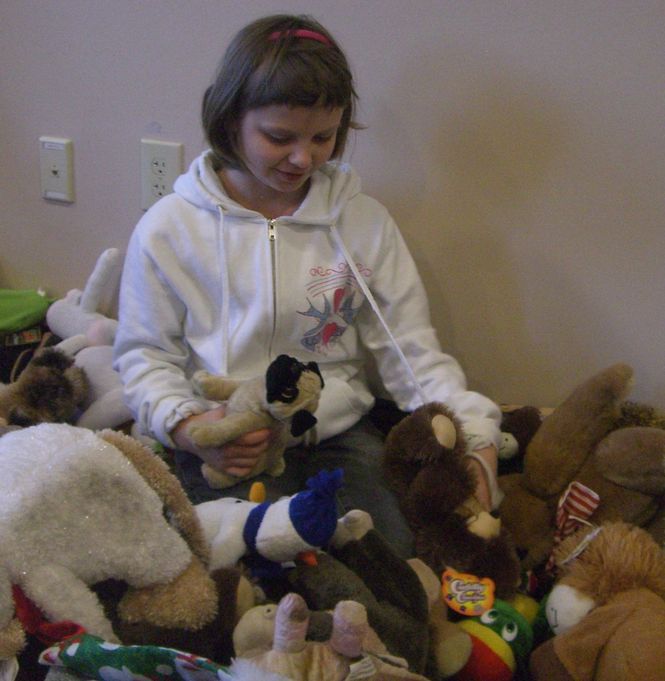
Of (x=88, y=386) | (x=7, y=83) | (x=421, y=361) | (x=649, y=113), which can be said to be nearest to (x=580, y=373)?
(x=421, y=361)

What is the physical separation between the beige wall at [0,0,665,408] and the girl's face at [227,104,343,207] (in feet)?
0.59

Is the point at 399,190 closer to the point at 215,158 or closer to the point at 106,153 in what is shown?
the point at 215,158

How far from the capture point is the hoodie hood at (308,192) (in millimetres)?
948

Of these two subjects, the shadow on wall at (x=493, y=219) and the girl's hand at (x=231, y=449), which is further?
the shadow on wall at (x=493, y=219)

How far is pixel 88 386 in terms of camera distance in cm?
110

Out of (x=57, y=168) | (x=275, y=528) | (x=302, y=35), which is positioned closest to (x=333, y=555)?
(x=275, y=528)

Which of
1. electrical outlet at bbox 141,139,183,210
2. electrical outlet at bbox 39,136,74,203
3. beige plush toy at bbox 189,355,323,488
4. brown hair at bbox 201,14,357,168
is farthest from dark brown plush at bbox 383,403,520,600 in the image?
electrical outlet at bbox 39,136,74,203

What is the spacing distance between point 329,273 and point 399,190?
0.19 meters

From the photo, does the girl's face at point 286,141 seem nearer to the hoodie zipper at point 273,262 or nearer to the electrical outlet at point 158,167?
the hoodie zipper at point 273,262

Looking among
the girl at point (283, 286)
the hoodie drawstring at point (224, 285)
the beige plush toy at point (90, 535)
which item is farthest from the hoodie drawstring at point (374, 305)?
the beige plush toy at point (90, 535)

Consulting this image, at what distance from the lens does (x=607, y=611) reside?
2.36ft

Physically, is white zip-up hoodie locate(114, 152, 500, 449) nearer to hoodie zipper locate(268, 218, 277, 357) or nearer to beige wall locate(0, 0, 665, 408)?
hoodie zipper locate(268, 218, 277, 357)

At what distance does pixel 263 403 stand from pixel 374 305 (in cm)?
25

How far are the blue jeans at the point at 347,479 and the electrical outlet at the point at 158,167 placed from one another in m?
0.46
